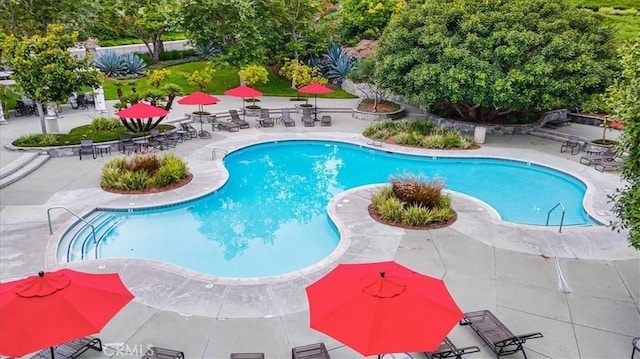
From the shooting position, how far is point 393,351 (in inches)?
228

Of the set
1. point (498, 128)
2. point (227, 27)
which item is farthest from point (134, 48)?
point (498, 128)

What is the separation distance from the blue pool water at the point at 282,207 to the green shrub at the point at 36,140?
7.47 m

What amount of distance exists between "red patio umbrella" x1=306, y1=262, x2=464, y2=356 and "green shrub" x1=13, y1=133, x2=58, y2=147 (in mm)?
17131

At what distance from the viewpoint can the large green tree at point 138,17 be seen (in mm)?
34500

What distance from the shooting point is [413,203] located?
1409 cm

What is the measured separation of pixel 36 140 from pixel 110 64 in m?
15.2

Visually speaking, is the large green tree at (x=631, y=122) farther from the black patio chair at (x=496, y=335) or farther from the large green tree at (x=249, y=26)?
the large green tree at (x=249, y=26)

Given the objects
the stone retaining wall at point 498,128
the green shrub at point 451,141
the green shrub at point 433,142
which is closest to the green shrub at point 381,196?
the green shrub at point 433,142

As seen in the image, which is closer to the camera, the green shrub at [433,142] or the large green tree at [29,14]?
the green shrub at [433,142]

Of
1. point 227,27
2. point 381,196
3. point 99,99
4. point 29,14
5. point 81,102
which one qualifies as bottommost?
point 381,196

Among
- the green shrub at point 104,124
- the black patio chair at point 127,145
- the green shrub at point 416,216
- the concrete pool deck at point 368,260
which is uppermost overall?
the green shrub at point 104,124

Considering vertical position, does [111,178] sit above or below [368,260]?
above

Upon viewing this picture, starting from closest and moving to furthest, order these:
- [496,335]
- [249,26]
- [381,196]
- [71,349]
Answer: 1. [71,349]
2. [496,335]
3. [381,196]
4. [249,26]

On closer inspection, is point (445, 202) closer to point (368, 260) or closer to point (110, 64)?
point (368, 260)
